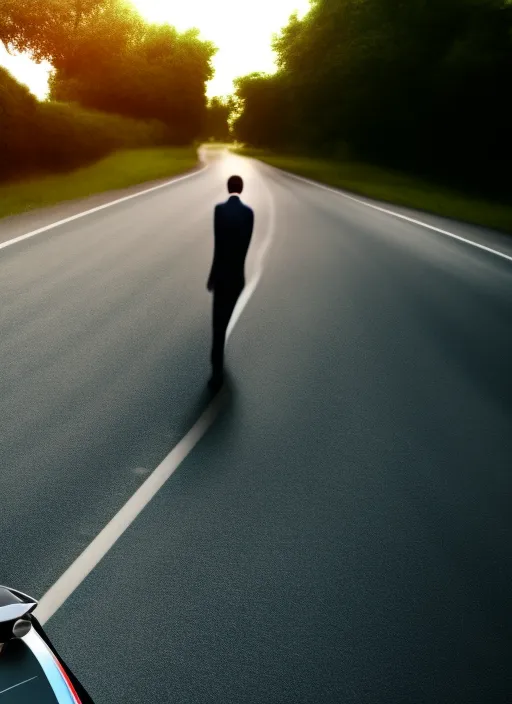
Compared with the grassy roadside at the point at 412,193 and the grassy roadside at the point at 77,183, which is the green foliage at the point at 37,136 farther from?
the grassy roadside at the point at 412,193

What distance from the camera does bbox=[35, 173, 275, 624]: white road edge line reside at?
4.14 m

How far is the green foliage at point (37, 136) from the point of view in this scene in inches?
1176

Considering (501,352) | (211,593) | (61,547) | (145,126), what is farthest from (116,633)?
(145,126)

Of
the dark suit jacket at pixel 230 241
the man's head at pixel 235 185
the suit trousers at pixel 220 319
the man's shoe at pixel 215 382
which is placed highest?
the man's head at pixel 235 185

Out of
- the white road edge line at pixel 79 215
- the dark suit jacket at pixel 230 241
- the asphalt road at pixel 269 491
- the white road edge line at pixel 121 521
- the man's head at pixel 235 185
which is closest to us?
the asphalt road at pixel 269 491

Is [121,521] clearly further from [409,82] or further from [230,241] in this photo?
[409,82]

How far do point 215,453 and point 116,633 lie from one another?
7.93ft

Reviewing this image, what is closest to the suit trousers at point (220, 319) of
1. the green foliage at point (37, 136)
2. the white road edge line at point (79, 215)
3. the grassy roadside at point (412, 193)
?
the white road edge line at point (79, 215)

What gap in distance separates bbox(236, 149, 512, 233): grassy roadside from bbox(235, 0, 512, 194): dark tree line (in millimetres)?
3103

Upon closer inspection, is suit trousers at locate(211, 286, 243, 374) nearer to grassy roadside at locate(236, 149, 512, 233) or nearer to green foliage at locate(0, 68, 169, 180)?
grassy roadside at locate(236, 149, 512, 233)

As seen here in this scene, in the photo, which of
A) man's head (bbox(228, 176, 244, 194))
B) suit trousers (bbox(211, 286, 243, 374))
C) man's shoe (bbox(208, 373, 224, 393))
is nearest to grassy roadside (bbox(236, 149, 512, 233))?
man's head (bbox(228, 176, 244, 194))

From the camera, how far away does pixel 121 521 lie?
499 centimetres

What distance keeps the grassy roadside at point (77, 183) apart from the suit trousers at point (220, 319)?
1247 centimetres

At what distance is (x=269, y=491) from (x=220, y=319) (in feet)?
8.89
